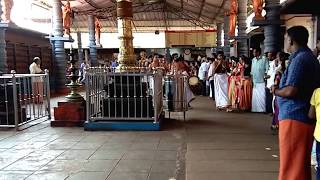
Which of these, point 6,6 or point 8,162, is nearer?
point 8,162

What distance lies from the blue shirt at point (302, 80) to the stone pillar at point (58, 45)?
14125 mm

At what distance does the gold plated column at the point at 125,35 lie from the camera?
7805 mm

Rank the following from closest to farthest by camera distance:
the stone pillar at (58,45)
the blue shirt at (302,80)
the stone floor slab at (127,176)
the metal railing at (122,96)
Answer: the blue shirt at (302,80), the stone floor slab at (127,176), the metal railing at (122,96), the stone pillar at (58,45)

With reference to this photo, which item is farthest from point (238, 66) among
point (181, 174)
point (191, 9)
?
point (191, 9)

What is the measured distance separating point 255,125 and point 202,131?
1209 mm

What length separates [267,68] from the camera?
8625mm

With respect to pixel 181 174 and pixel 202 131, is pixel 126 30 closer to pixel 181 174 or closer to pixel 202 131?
pixel 202 131

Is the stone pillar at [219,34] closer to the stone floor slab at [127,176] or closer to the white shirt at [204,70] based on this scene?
the white shirt at [204,70]

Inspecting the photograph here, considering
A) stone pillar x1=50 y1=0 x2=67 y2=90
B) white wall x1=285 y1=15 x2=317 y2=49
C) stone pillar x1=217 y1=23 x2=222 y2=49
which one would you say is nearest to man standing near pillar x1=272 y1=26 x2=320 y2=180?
white wall x1=285 y1=15 x2=317 y2=49

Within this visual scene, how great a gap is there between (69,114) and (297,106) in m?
5.55

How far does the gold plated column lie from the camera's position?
780 cm

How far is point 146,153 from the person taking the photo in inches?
213

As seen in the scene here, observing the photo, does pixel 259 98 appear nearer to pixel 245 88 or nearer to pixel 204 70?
pixel 245 88

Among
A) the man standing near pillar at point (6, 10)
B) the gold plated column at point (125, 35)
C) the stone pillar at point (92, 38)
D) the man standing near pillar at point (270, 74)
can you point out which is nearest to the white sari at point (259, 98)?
the man standing near pillar at point (270, 74)
